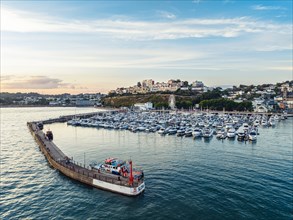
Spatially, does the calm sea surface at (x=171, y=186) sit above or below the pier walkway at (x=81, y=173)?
below

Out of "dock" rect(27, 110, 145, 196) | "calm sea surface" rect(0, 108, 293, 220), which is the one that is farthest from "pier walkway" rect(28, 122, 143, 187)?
"calm sea surface" rect(0, 108, 293, 220)

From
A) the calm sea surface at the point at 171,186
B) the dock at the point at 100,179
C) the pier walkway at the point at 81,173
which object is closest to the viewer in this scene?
the calm sea surface at the point at 171,186

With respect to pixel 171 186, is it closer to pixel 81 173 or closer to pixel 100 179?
pixel 100 179

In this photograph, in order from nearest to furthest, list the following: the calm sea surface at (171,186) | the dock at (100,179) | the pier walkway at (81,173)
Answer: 1. the calm sea surface at (171,186)
2. the dock at (100,179)
3. the pier walkway at (81,173)

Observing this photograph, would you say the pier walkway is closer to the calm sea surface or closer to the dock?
the dock

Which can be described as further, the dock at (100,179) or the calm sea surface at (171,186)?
the dock at (100,179)

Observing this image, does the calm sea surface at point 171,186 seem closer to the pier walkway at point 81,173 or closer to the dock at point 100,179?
the dock at point 100,179

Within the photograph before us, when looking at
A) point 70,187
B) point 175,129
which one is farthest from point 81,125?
point 70,187

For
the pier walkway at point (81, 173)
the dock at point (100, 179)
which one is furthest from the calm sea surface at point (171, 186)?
the pier walkway at point (81, 173)
